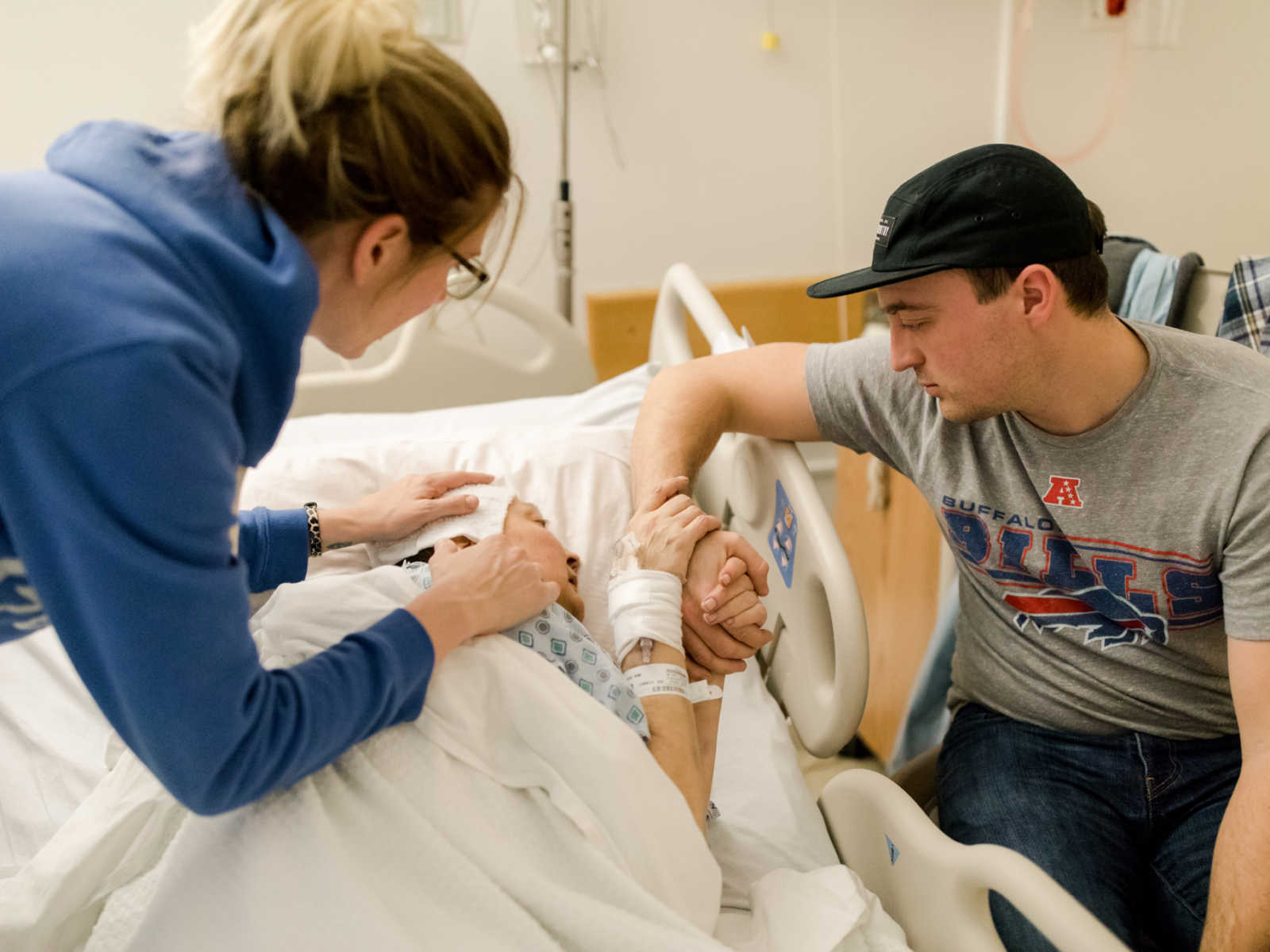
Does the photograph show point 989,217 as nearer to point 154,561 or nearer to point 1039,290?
point 1039,290

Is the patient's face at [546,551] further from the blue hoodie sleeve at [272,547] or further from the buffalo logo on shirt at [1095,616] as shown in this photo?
the buffalo logo on shirt at [1095,616]

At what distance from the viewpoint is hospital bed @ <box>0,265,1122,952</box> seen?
1173 millimetres

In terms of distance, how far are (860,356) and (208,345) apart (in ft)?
3.44

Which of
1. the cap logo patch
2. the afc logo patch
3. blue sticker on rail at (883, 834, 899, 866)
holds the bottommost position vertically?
blue sticker on rail at (883, 834, 899, 866)

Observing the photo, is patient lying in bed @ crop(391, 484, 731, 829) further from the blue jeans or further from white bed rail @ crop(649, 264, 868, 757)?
the blue jeans

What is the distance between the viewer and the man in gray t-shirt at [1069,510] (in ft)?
4.01

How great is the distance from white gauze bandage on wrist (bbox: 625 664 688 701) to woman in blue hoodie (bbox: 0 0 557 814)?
1.07ft

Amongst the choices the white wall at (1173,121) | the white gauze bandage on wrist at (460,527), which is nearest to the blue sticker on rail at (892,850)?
the white gauze bandage on wrist at (460,527)

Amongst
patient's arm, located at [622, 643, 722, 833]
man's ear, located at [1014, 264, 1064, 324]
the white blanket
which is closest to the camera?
the white blanket

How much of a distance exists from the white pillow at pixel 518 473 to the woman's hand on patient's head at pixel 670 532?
0.49 feet

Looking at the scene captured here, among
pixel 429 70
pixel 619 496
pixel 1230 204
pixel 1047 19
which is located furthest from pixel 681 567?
pixel 1230 204

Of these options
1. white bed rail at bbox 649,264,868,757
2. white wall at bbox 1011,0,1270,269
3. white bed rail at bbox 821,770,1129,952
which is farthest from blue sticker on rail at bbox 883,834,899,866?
white wall at bbox 1011,0,1270,269

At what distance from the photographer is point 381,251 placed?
846 mm

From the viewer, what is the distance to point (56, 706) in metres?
1.41
